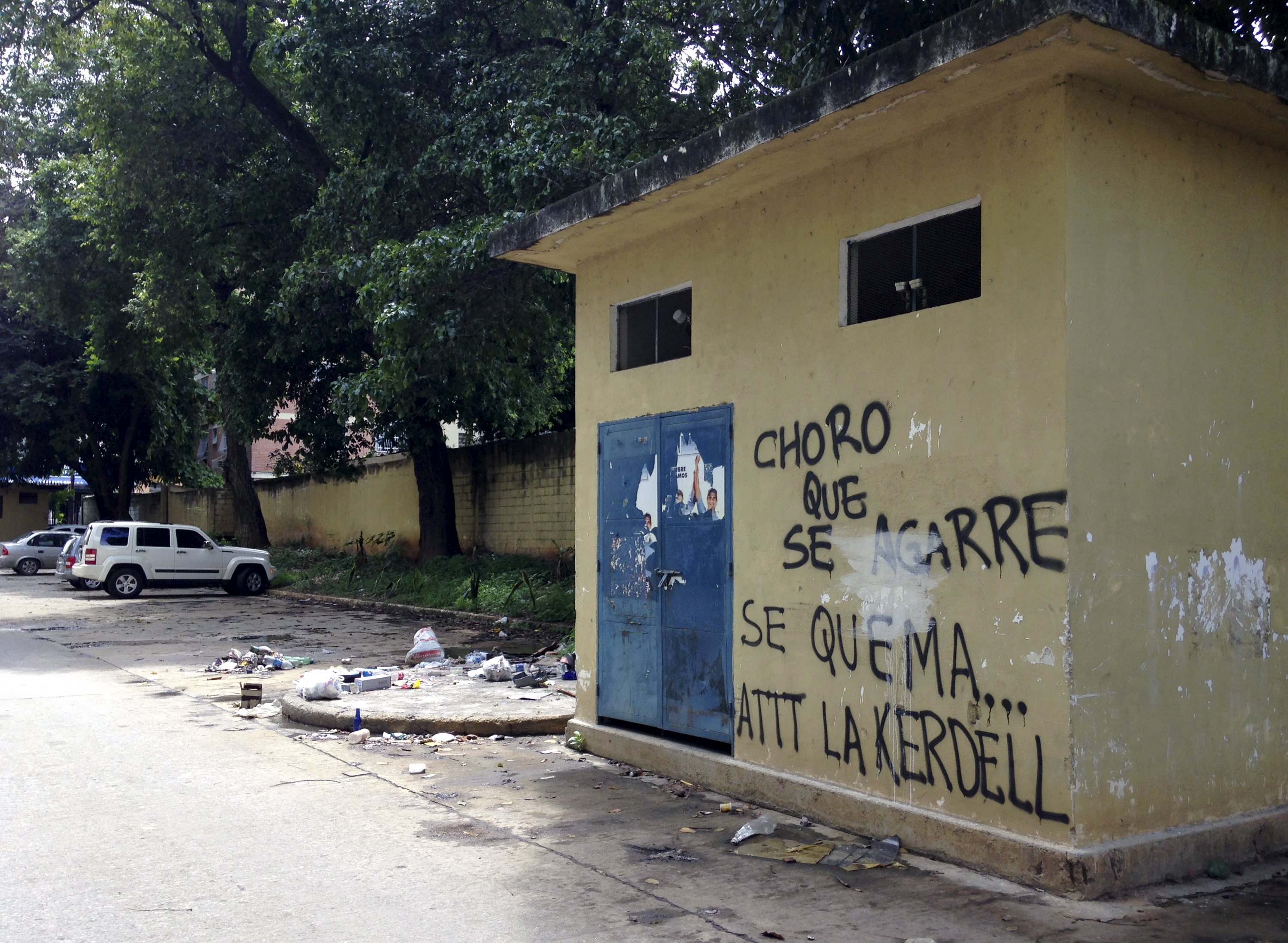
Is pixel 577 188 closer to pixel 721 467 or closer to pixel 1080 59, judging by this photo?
pixel 721 467

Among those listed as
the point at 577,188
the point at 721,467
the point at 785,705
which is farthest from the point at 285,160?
the point at 785,705

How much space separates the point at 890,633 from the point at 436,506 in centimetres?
1730

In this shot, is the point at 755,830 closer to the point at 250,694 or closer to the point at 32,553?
the point at 250,694

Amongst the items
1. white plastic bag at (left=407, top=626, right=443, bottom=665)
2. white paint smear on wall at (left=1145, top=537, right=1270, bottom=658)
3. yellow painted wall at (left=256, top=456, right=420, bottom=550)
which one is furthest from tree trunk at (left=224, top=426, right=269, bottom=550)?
white paint smear on wall at (left=1145, top=537, right=1270, bottom=658)

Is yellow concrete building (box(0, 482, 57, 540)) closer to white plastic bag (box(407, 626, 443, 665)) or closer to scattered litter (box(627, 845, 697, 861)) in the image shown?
white plastic bag (box(407, 626, 443, 665))

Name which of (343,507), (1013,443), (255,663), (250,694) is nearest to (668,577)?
(1013,443)

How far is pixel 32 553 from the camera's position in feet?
113

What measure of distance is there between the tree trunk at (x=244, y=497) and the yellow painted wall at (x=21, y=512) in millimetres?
28288

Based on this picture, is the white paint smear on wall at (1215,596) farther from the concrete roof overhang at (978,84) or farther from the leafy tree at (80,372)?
the leafy tree at (80,372)

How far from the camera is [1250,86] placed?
16.4 feet

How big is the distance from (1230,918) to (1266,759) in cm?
141

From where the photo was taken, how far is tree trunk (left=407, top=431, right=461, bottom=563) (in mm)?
21906

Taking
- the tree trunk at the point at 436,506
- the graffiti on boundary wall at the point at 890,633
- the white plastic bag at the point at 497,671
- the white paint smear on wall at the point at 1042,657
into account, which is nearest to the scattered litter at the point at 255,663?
the white plastic bag at the point at 497,671

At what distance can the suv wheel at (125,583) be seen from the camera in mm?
22984
